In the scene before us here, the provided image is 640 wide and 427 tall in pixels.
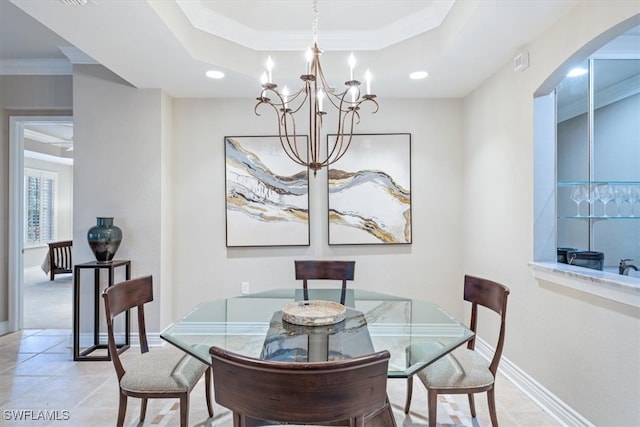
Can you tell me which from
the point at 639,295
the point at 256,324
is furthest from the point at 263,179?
the point at 639,295

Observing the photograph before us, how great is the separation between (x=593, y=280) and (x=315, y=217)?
2312 millimetres

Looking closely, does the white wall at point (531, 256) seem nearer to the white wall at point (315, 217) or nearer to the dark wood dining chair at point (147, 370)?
the white wall at point (315, 217)

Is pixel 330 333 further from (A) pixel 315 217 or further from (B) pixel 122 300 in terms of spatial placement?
(A) pixel 315 217

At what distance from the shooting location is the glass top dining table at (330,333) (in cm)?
145

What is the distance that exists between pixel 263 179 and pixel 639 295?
2885 millimetres

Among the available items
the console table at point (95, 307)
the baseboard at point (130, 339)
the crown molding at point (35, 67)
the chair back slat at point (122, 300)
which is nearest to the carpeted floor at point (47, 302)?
the baseboard at point (130, 339)

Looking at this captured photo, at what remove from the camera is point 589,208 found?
7.68 feet

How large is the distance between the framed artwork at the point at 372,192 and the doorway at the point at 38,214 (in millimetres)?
2876

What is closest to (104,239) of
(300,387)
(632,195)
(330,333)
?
(330,333)

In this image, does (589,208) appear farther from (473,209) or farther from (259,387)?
(259,387)

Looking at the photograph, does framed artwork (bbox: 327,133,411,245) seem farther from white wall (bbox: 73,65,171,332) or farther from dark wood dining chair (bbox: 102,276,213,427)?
dark wood dining chair (bbox: 102,276,213,427)

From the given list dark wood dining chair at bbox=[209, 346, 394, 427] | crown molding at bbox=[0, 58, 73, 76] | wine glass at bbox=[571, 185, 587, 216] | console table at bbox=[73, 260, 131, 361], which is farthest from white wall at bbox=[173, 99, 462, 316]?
dark wood dining chair at bbox=[209, 346, 394, 427]

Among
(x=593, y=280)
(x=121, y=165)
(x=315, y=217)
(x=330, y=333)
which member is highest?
(x=121, y=165)

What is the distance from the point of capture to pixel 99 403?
2396 millimetres
